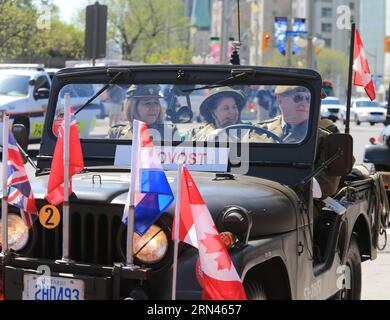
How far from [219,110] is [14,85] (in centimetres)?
1748

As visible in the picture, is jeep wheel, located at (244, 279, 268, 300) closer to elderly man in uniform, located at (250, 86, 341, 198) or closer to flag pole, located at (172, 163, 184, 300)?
flag pole, located at (172, 163, 184, 300)

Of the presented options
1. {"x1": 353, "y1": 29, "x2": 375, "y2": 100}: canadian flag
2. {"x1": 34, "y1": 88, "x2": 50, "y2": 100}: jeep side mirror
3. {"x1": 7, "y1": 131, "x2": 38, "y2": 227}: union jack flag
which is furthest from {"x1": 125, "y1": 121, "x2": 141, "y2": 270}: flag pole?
{"x1": 34, "y1": 88, "x2": 50, "y2": 100}: jeep side mirror

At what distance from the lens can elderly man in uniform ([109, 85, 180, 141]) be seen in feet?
18.7

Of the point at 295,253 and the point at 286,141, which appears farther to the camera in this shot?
the point at 286,141

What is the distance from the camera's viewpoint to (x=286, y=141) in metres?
5.63

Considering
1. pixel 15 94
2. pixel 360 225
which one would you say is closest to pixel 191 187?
pixel 360 225

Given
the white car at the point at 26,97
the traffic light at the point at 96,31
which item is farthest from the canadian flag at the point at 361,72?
the white car at the point at 26,97

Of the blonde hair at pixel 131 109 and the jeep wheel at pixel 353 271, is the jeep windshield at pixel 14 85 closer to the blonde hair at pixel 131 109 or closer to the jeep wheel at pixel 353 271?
the jeep wheel at pixel 353 271

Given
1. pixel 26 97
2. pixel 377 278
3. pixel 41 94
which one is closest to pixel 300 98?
pixel 377 278

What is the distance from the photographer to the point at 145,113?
5.80 m

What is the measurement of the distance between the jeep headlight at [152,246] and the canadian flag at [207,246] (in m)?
0.21

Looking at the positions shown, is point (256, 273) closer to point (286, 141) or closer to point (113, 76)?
point (286, 141)
